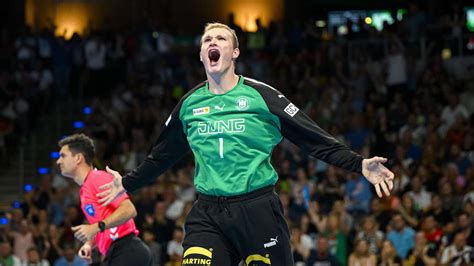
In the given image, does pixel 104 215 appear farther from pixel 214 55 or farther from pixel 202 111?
pixel 214 55

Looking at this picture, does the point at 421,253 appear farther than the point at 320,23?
No

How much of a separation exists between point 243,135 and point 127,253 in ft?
7.19

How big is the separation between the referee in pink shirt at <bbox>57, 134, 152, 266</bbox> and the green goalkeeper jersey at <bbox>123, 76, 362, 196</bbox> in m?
1.41

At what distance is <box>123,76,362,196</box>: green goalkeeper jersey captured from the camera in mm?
6745

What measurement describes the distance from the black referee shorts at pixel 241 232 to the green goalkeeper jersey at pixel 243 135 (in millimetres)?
104

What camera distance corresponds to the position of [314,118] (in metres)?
19.3

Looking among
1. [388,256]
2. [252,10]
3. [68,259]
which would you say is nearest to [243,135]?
[388,256]

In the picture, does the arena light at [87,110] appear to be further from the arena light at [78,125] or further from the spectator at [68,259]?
the spectator at [68,259]

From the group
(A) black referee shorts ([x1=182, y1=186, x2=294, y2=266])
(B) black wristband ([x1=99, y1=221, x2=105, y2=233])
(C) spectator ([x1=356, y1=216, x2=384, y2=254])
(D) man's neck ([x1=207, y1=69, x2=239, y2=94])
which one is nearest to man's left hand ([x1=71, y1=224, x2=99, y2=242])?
(B) black wristband ([x1=99, y1=221, x2=105, y2=233])

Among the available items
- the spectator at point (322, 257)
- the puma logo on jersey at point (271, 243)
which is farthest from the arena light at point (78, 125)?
the puma logo on jersey at point (271, 243)

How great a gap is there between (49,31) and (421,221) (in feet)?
38.9

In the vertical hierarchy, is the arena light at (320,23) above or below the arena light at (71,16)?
below

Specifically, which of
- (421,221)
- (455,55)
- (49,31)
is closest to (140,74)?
(49,31)

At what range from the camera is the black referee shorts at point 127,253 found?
838cm
